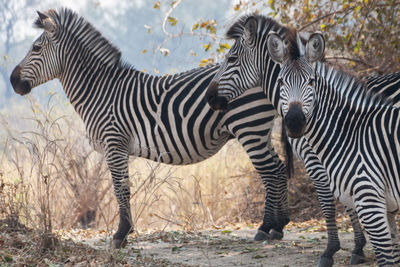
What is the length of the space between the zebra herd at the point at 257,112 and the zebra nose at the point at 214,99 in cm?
1

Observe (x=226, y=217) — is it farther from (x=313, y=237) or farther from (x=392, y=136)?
(x=392, y=136)

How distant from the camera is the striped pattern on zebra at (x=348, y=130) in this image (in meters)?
3.95

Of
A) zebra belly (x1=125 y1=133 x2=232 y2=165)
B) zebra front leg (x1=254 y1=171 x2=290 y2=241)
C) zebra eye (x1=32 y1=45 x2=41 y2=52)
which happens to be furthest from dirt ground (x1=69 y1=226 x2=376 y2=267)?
zebra eye (x1=32 y1=45 x2=41 y2=52)

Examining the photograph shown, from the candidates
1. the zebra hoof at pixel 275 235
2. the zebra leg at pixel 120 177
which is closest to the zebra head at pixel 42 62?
the zebra leg at pixel 120 177

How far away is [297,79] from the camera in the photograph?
4.40 meters

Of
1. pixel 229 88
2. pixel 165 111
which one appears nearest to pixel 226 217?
pixel 165 111

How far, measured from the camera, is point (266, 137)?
6418 mm

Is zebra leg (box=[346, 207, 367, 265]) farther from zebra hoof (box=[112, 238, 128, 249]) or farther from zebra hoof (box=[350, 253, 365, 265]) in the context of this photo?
zebra hoof (box=[112, 238, 128, 249])

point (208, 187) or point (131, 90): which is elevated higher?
point (131, 90)

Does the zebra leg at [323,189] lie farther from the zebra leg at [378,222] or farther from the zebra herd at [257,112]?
the zebra leg at [378,222]

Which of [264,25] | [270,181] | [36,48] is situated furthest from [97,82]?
[270,181]

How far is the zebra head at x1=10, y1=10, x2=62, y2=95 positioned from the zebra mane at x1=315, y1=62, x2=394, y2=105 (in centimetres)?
408

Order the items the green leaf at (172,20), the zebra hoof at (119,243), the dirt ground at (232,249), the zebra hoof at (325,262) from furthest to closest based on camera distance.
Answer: the green leaf at (172,20), the zebra hoof at (119,243), the dirt ground at (232,249), the zebra hoof at (325,262)

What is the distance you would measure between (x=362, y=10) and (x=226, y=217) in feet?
16.1
